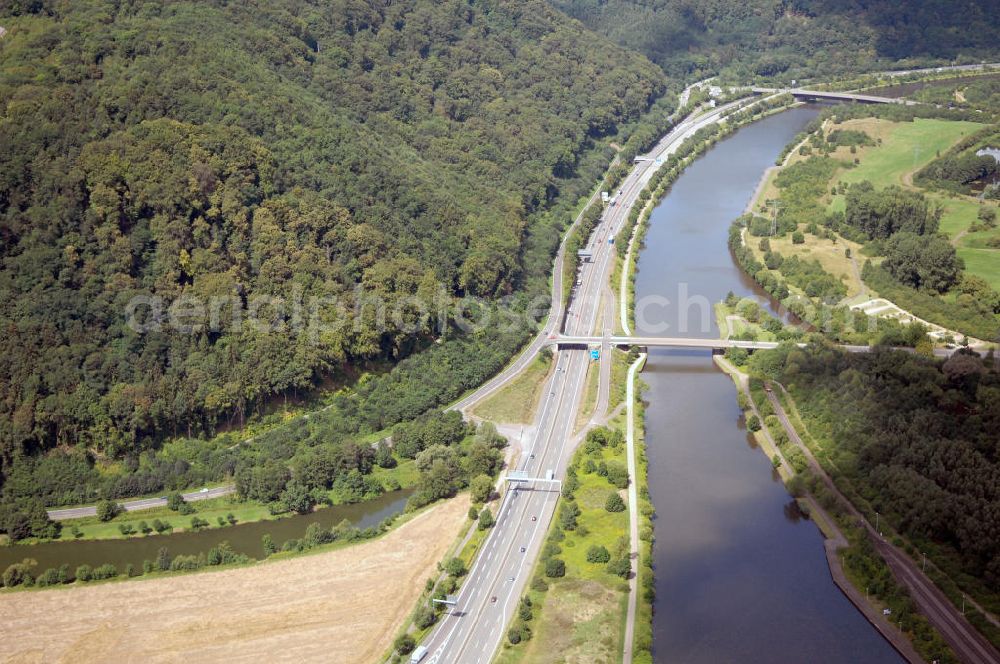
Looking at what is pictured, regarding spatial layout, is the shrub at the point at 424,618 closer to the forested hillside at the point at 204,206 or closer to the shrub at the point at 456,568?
the shrub at the point at 456,568

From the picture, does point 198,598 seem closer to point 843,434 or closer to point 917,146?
point 843,434

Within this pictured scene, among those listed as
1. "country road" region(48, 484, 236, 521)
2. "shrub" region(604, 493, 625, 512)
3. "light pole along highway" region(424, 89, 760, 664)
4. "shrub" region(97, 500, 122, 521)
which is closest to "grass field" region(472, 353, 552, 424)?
"light pole along highway" region(424, 89, 760, 664)

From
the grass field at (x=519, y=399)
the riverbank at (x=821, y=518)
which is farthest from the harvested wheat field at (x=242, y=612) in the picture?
the riverbank at (x=821, y=518)

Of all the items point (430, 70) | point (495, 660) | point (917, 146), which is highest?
point (430, 70)

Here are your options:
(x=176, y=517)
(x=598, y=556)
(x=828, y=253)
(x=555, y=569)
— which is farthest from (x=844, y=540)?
(x=828, y=253)

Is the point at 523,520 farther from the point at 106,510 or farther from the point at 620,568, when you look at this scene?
the point at 106,510

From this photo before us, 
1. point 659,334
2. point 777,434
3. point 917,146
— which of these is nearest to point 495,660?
point 777,434

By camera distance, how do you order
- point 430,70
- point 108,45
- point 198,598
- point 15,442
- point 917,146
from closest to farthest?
point 198,598
point 15,442
point 108,45
point 430,70
point 917,146

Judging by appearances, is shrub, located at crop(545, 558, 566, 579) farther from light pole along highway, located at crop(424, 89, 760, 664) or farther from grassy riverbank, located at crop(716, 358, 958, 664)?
grassy riverbank, located at crop(716, 358, 958, 664)
